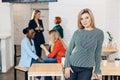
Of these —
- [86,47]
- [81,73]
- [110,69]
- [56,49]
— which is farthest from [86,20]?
[56,49]

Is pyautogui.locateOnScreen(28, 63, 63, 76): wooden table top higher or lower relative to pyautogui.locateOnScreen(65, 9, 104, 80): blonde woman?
lower

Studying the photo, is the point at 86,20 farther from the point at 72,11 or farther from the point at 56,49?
the point at 72,11

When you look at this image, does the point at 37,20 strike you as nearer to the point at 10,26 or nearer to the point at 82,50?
the point at 10,26

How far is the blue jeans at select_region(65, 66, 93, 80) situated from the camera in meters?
2.86

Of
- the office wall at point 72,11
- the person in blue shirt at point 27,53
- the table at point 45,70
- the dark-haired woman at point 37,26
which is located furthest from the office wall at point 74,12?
the table at point 45,70

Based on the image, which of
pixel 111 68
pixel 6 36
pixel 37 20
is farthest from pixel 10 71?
pixel 111 68

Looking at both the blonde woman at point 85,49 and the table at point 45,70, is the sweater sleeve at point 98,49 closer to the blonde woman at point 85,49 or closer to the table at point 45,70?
the blonde woman at point 85,49

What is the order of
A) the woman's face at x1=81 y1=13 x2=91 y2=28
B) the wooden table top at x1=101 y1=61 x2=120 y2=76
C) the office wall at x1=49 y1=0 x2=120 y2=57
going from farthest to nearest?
the office wall at x1=49 y1=0 x2=120 y2=57, the wooden table top at x1=101 y1=61 x2=120 y2=76, the woman's face at x1=81 y1=13 x2=91 y2=28

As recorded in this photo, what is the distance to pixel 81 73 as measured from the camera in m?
2.89

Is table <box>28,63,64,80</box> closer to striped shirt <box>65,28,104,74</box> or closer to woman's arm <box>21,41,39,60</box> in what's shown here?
striped shirt <box>65,28,104,74</box>

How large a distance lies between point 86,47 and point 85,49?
0.02m

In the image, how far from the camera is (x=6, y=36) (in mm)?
7031

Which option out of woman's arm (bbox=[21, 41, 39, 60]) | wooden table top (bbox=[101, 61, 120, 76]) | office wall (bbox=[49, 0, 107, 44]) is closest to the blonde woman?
wooden table top (bbox=[101, 61, 120, 76])

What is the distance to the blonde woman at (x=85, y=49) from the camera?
2805 millimetres
